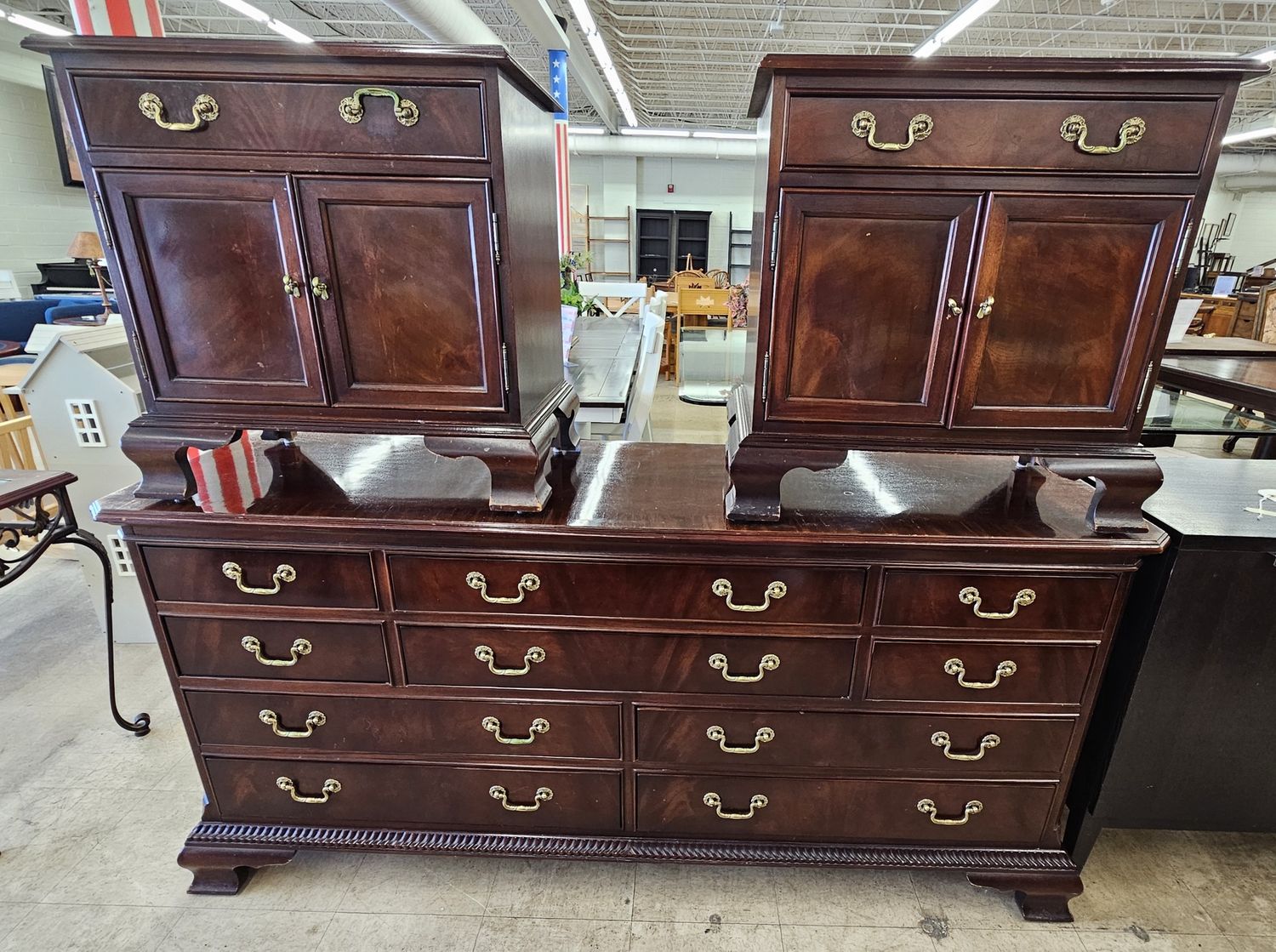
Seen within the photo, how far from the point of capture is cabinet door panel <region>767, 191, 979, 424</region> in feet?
3.66

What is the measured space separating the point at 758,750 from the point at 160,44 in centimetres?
174

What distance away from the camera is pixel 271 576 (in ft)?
4.31

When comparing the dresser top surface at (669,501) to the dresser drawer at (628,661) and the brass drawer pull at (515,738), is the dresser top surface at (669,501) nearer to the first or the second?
the dresser drawer at (628,661)

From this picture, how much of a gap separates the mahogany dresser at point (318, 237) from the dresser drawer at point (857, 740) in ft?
2.08

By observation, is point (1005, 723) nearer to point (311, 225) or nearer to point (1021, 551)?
point (1021, 551)

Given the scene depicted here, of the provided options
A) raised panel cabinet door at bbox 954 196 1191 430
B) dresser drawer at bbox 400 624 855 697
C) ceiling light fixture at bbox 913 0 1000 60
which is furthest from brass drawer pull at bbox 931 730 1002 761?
ceiling light fixture at bbox 913 0 1000 60

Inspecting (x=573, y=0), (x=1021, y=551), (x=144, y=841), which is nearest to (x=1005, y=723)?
(x=1021, y=551)

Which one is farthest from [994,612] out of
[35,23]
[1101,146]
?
[35,23]

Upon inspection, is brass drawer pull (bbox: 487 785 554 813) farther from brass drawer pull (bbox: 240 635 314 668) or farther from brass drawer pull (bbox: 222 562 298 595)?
brass drawer pull (bbox: 222 562 298 595)

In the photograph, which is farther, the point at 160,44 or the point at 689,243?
the point at 689,243

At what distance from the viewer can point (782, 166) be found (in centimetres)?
110

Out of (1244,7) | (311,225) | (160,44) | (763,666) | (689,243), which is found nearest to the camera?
(160,44)

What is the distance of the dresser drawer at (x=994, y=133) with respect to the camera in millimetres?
1045

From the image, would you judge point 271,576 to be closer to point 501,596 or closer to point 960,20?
point 501,596
